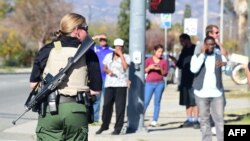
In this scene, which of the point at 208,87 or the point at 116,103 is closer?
the point at 208,87

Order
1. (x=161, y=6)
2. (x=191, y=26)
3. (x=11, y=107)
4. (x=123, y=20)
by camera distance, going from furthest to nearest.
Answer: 1. (x=123, y=20)
2. (x=191, y=26)
3. (x=11, y=107)
4. (x=161, y=6)

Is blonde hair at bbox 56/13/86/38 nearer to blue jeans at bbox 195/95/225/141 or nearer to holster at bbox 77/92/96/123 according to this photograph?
holster at bbox 77/92/96/123

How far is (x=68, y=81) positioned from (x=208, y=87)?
13.6 ft

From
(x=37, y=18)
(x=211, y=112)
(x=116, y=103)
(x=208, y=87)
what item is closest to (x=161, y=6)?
(x=116, y=103)

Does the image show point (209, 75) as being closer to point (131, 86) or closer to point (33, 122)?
point (131, 86)

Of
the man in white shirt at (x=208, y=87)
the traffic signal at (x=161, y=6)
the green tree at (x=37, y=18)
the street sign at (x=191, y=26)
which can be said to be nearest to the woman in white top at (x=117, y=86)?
the traffic signal at (x=161, y=6)

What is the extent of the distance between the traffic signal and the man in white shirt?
266 cm

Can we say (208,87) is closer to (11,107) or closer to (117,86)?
(117,86)

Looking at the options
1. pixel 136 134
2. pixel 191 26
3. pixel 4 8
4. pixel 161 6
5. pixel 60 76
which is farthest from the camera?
pixel 4 8

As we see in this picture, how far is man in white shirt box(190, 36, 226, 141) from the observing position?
1077 cm

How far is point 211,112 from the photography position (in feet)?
35.7

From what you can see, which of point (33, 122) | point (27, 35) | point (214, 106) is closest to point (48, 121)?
point (214, 106)

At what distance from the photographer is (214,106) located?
10.8m

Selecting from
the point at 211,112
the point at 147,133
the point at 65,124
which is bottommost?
the point at 147,133
